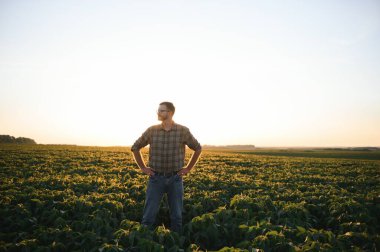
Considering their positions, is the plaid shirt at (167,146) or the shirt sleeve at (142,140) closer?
the plaid shirt at (167,146)

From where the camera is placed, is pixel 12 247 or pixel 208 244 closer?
pixel 12 247

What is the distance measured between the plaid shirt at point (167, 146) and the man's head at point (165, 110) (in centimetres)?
29

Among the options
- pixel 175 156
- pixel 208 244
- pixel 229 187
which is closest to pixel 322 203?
pixel 229 187

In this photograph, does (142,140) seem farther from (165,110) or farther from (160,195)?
(160,195)

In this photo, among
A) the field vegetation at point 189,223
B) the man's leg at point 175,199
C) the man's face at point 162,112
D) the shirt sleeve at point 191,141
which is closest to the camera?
the field vegetation at point 189,223

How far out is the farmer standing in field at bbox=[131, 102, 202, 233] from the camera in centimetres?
643

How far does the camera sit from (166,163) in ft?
21.1

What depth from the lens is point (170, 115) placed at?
6.48 m

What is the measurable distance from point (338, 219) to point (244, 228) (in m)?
3.68

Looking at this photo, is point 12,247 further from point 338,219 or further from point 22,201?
point 338,219

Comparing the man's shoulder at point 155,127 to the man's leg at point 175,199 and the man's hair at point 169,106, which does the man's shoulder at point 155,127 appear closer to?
the man's hair at point 169,106

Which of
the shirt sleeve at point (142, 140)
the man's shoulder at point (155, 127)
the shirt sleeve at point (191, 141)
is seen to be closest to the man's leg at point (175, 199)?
the shirt sleeve at point (191, 141)

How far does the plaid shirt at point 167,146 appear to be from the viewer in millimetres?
6441

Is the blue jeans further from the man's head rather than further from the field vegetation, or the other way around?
the man's head
